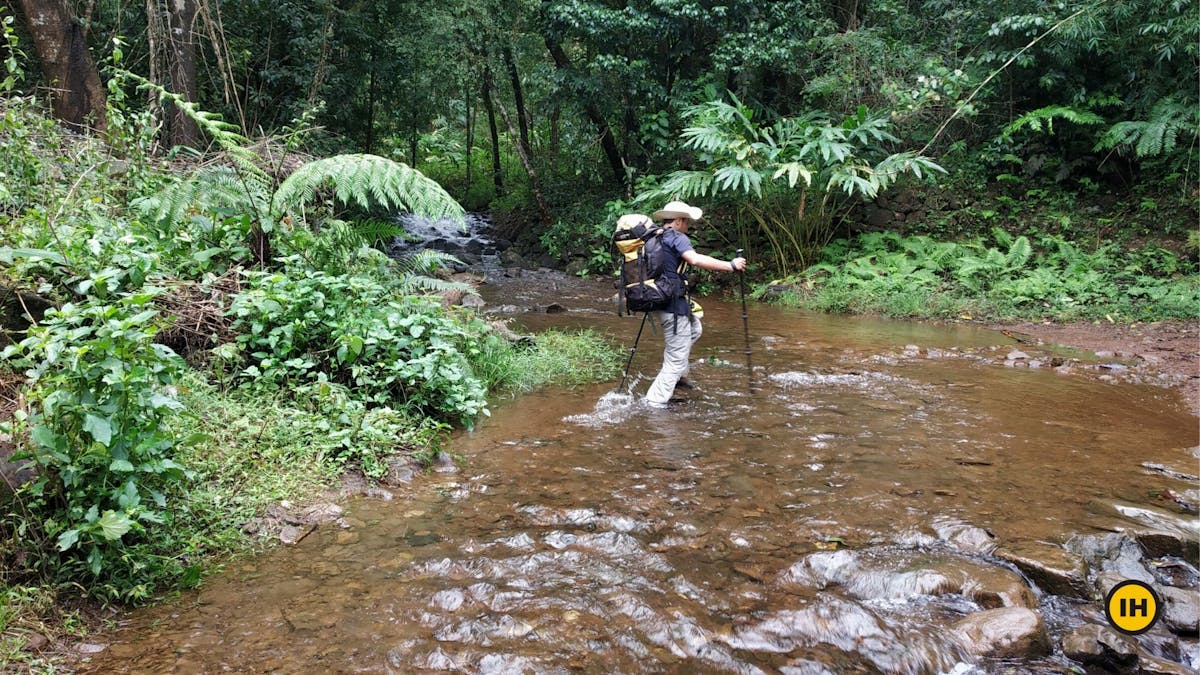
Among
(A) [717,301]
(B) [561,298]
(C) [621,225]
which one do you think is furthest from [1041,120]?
(C) [621,225]

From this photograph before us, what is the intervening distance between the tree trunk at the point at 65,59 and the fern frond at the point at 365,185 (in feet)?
15.0

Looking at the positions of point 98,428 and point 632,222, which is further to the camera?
point 632,222

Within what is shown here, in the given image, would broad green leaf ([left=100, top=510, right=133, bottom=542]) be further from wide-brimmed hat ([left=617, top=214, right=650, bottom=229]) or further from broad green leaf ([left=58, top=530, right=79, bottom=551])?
wide-brimmed hat ([left=617, top=214, right=650, bottom=229])

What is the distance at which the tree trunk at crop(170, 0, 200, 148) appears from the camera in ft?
28.3

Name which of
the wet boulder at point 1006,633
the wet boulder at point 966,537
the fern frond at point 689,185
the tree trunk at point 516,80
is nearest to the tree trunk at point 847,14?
the fern frond at point 689,185

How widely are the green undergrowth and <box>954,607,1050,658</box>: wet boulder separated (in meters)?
8.75

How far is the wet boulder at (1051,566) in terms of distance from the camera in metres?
3.27

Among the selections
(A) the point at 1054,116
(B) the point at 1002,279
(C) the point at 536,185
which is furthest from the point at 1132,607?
(C) the point at 536,185

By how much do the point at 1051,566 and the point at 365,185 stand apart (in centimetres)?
519

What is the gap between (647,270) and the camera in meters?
6.01

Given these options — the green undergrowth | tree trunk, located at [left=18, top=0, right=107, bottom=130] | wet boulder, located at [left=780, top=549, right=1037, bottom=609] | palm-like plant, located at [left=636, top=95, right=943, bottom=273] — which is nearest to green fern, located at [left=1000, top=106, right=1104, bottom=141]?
palm-like plant, located at [left=636, top=95, right=943, bottom=273]

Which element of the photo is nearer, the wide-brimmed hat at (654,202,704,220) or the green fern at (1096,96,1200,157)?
the wide-brimmed hat at (654,202,704,220)

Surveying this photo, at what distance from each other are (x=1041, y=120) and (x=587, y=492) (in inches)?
528

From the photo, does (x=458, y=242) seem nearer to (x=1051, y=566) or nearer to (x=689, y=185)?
(x=689, y=185)
